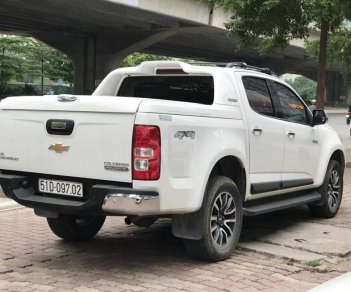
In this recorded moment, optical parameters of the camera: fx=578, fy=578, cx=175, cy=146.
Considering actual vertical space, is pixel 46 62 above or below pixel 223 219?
above

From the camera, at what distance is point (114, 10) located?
29016 mm

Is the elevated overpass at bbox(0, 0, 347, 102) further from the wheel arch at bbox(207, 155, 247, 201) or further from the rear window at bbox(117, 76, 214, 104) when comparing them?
the wheel arch at bbox(207, 155, 247, 201)

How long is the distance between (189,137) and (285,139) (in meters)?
1.99

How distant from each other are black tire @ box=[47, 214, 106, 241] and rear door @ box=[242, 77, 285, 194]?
1826mm

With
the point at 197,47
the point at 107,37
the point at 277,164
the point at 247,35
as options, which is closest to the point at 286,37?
the point at 247,35

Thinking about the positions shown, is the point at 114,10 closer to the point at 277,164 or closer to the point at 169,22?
the point at 169,22

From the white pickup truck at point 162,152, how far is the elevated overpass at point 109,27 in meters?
20.7

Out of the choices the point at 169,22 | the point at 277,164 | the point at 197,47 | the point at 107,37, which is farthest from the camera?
the point at 197,47

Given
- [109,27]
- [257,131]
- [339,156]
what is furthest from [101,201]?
[109,27]

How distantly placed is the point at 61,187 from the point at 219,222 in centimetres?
156

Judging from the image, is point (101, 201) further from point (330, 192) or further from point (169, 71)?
point (330, 192)

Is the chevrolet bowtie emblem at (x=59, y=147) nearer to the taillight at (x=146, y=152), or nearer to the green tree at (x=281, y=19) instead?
the taillight at (x=146, y=152)

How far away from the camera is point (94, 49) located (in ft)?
133

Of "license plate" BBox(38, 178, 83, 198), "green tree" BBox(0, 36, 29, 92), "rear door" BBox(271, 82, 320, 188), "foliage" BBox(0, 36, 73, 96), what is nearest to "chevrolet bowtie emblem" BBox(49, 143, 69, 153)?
"license plate" BBox(38, 178, 83, 198)
